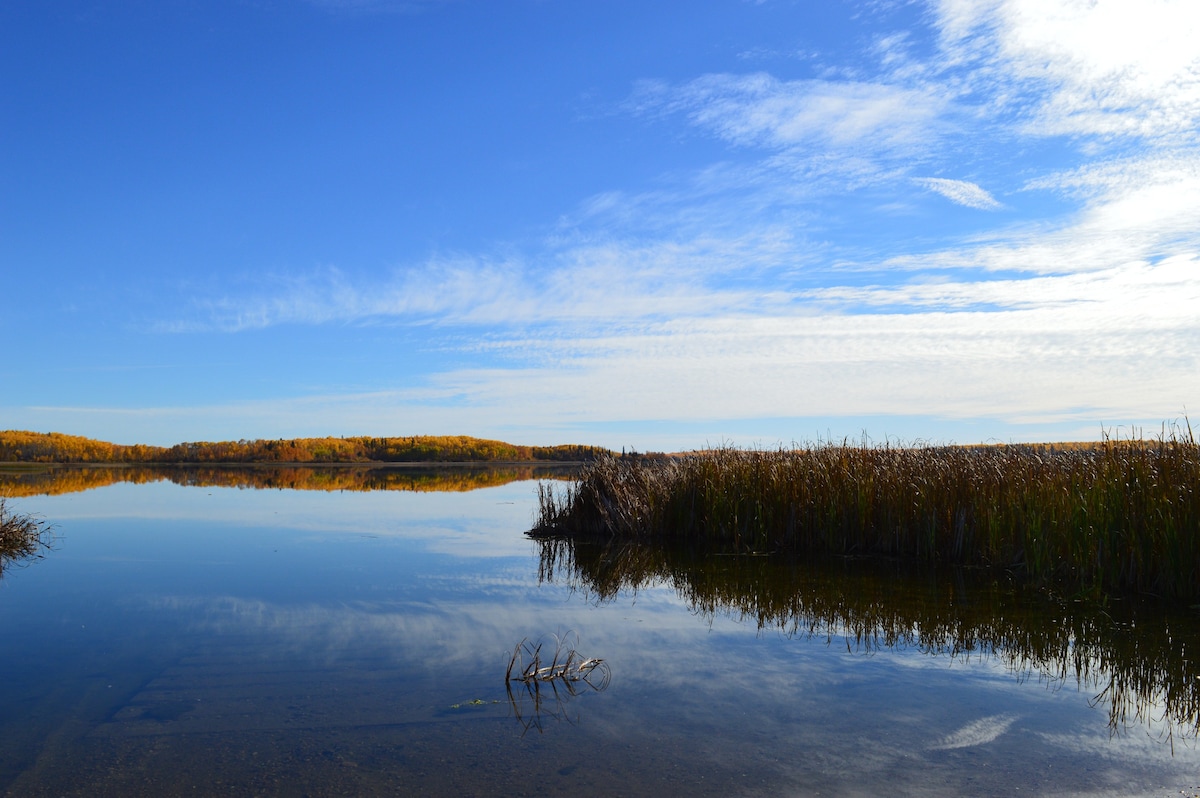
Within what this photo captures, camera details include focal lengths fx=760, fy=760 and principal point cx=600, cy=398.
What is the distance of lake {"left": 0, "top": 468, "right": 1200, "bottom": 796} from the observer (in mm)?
3918

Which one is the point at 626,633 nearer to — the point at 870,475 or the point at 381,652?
the point at 381,652

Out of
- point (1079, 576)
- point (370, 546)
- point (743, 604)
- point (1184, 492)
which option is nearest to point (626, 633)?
point (743, 604)

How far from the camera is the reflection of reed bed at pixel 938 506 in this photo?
8469 millimetres

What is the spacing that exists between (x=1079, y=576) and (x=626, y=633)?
19.0ft

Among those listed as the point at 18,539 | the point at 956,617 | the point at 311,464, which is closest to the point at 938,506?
the point at 956,617

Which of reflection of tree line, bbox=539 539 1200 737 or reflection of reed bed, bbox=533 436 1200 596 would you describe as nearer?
reflection of tree line, bbox=539 539 1200 737

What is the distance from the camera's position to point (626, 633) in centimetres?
698

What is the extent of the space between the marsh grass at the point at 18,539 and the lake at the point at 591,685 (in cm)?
190

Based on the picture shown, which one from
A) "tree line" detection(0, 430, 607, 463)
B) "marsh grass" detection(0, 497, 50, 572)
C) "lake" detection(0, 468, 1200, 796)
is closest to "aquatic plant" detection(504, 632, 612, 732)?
"lake" detection(0, 468, 1200, 796)

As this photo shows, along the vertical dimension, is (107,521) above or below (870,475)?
below

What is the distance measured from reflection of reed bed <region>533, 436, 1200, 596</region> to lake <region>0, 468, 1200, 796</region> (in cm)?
81

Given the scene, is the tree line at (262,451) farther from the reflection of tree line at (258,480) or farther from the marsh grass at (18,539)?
the marsh grass at (18,539)

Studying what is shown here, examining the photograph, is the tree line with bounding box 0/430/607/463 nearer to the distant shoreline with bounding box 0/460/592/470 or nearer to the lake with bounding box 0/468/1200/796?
the distant shoreline with bounding box 0/460/592/470

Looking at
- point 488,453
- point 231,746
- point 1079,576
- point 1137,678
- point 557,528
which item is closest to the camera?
point 231,746
